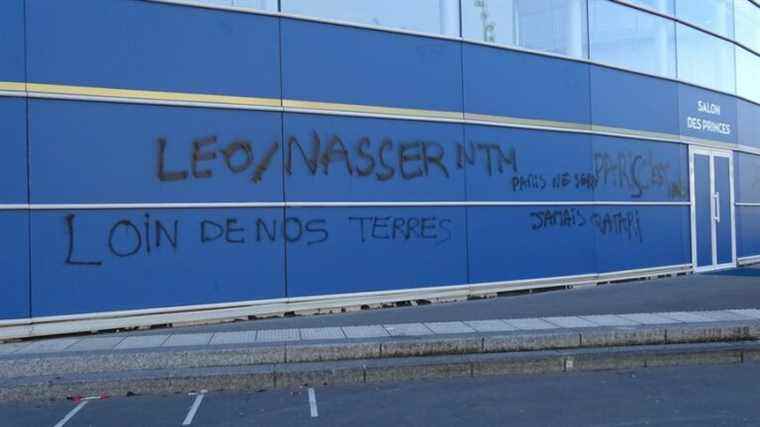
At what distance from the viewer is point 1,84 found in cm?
820

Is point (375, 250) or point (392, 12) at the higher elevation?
point (392, 12)

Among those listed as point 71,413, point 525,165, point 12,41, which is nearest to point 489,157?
point 525,165

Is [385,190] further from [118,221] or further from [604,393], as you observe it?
[604,393]

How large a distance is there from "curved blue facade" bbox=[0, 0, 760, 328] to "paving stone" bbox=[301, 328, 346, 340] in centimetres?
154

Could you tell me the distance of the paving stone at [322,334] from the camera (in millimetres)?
7797

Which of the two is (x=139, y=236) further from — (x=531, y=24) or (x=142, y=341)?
(x=531, y=24)

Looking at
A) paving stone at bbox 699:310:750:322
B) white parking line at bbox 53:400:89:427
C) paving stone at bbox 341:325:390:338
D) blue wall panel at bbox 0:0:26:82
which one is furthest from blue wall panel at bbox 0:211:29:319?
paving stone at bbox 699:310:750:322

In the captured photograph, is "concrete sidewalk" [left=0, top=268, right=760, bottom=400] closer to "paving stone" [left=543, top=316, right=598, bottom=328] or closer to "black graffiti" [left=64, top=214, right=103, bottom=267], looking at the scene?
"paving stone" [left=543, top=316, right=598, bottom=328]

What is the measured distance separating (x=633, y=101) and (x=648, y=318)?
612 cm

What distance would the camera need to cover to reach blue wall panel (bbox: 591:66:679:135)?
13.2m

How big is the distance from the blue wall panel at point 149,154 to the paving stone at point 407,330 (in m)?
2.48

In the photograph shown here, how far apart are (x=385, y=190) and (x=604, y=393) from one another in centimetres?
491

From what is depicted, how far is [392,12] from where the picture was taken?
10836mm

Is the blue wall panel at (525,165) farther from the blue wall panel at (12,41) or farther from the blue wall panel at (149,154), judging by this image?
the blue wall panel at (12,41)
